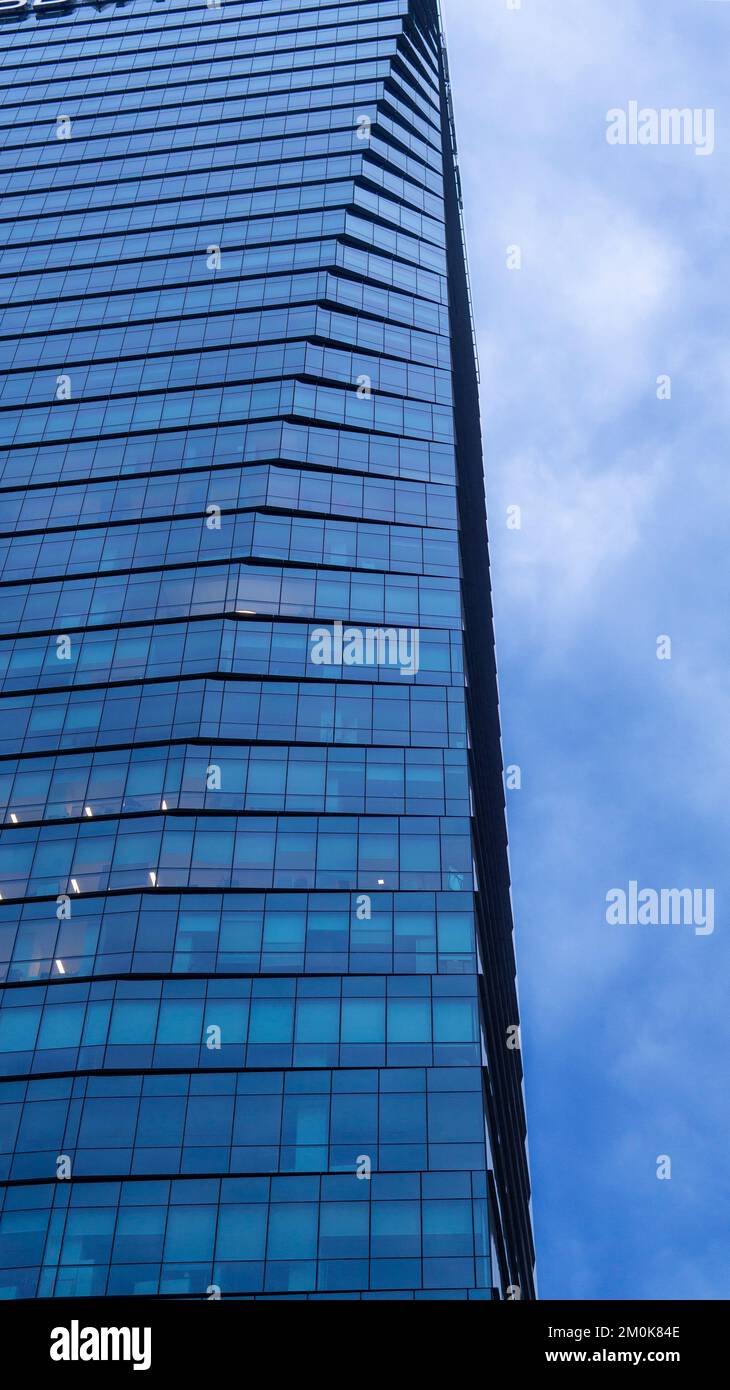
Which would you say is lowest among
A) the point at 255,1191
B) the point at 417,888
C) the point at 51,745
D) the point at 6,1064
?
the point at 255,1191

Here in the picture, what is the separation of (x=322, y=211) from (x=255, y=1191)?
2979 inches

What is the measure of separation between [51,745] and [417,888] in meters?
22.3

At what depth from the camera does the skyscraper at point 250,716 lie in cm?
5550

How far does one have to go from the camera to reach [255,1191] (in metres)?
54.8

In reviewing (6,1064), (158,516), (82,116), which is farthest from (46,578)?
(82,116)

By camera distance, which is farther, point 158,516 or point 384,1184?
point 158,516

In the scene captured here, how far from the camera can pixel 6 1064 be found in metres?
60.4

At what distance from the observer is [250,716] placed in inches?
2815

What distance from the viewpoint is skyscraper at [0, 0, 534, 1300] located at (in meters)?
55.5
